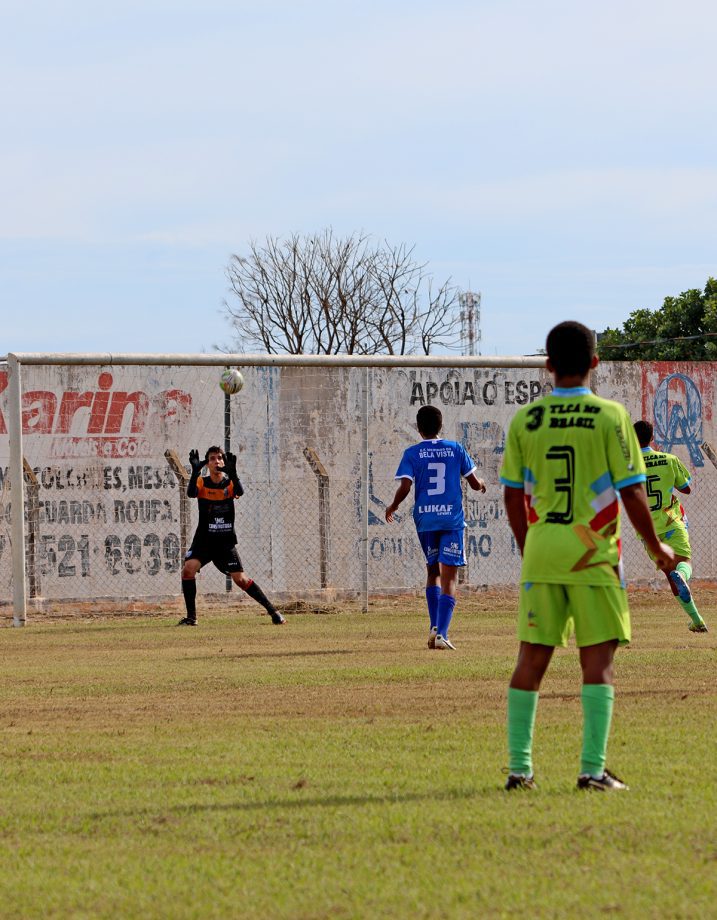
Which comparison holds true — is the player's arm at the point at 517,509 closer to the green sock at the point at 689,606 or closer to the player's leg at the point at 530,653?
the player's leg at the point at 530,653

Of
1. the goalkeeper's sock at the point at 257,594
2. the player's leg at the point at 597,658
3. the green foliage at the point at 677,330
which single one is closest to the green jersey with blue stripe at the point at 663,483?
the goalkeeper's sock at the point at 257,594

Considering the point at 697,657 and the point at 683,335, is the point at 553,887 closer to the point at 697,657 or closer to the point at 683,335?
the point at 697,657

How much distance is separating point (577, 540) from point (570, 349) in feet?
2.61

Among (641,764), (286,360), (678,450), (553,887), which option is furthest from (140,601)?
(553,887)

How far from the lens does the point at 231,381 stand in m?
19.0

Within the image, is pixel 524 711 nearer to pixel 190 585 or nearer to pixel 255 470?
pixel 190 585

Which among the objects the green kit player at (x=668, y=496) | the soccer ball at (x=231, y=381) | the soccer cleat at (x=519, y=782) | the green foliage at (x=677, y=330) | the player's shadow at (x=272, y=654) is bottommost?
the player's shadow at (x=272, y=654)

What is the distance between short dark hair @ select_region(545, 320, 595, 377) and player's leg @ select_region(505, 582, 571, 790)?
91cm

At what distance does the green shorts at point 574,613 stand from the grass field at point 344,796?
2.06 feet

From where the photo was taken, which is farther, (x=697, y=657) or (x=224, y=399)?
(x=224, y=399)

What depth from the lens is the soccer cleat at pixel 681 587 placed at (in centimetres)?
1304

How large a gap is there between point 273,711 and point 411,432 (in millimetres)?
11387

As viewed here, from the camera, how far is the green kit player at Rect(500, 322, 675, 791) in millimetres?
6008

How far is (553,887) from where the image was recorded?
4434mm
